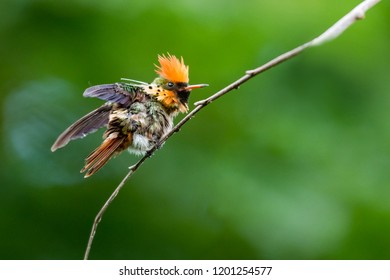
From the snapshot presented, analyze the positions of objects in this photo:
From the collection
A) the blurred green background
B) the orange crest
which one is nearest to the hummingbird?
the orange crest

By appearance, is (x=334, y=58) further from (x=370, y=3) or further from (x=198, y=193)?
(x=370, y=3)

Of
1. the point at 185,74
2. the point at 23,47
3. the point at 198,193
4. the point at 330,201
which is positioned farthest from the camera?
the point at 23,47

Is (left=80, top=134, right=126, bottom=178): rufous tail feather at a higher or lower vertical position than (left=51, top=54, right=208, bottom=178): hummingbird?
lower

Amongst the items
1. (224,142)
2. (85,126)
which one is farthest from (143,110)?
(224,142)

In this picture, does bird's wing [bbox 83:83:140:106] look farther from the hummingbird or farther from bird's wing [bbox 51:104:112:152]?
bird's wing [bbox 51:104:112:152]

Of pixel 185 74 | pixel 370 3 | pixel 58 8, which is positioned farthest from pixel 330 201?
pixel 370 3

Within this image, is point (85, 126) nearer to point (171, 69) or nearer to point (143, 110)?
point (143, 110)

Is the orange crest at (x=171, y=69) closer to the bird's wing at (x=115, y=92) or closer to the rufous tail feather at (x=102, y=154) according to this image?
the bird's wing at (x=115, y=92)
